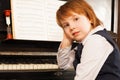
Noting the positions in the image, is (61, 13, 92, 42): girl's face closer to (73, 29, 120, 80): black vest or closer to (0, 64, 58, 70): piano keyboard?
(73, 29, 120, 80): black vest

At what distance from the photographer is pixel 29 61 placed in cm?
203

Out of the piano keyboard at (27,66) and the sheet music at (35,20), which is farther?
the sheet music at (35,20)

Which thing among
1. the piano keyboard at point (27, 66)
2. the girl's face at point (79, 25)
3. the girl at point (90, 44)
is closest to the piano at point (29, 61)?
the piano keyboard at point (27, 66)

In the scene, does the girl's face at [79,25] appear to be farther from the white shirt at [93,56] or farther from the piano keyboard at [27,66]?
the piano keyboard at [27,66]

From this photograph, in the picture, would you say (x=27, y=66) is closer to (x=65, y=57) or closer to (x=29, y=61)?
(x=29, y=61)

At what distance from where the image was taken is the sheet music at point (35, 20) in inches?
78.6

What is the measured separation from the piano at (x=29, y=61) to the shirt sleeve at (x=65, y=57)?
0.46 ft

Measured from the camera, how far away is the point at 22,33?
198 centimetres

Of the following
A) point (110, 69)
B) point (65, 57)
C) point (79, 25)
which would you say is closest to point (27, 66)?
point (65, 57)

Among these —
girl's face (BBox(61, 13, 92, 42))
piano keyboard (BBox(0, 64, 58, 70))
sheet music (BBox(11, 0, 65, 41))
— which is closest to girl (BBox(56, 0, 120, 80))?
girl's face (BBox(61, 13, 92, 42))

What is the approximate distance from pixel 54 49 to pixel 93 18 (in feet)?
2.37

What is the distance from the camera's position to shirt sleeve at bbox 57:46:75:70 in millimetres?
1806

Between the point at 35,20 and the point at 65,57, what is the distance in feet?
1.51

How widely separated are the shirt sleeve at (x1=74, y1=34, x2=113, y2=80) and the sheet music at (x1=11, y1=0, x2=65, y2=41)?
72 cm
